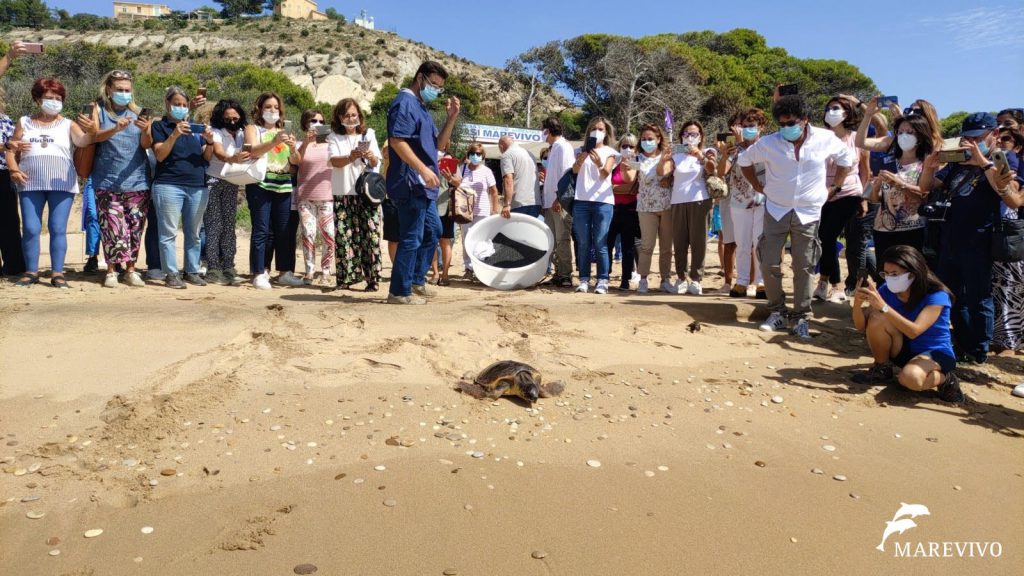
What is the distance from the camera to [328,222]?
6395 mm

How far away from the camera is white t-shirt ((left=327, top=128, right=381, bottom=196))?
20.1 ft

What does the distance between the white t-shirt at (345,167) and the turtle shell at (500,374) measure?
2.96m

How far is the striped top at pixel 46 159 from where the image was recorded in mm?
5422

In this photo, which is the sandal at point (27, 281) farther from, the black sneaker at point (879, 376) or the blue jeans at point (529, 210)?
the black sneaker at point (879, 376)

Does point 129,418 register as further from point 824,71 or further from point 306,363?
point 824,71

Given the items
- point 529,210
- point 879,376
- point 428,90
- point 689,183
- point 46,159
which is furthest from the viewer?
point 529,210

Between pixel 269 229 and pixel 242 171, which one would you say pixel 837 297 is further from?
pixel 242 171

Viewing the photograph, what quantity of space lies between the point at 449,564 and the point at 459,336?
90.0 inches

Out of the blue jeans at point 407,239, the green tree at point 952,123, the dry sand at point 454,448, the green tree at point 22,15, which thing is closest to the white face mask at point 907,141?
the dry sand at point 454,448

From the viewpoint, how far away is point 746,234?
254 inches

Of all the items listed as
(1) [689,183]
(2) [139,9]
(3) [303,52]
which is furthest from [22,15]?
(1) [689,183]

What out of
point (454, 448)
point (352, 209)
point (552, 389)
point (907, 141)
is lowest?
point (454, 448)

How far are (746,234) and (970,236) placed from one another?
192 centimetres

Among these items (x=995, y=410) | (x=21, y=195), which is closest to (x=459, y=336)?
(x=995, y=410)
